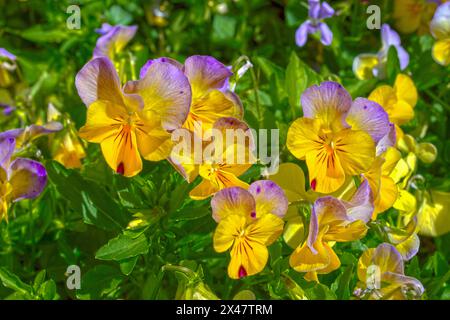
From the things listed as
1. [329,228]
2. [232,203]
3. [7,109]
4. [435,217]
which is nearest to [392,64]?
[435,217]

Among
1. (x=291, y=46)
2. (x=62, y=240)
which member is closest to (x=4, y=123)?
(x=62, y=240)

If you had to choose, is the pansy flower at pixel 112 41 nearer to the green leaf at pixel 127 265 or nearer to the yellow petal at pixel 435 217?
the green leaf at pixel 127 265

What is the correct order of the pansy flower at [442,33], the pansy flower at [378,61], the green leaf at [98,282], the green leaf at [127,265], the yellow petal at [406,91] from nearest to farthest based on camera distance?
the green leaf at [127,265]
the green leaf at [98,282]
the yellow petal at [406,91]
the pansy flower at [442,33]
the pansy flower at [378,61]

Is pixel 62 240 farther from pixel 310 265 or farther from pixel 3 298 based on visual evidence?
pixel 310 265

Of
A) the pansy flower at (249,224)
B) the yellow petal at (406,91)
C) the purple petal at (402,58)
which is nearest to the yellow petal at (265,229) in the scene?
the pansy flower at (249,224)

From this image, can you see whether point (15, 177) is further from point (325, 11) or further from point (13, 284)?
point (325, 11)

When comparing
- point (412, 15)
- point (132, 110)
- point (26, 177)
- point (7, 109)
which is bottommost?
point (7, 109)

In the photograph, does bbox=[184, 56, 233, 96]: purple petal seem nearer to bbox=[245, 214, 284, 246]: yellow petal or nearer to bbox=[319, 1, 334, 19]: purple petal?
bbox=[245, 214, 284, 246]: yellow petal
